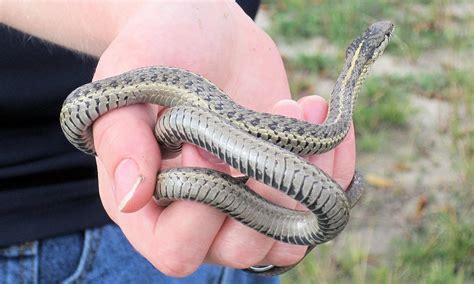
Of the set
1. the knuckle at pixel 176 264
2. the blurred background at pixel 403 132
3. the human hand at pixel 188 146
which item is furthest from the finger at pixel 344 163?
the blurred background at pixel 403 132

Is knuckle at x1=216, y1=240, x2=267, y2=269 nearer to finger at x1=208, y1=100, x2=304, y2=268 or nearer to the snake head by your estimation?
finger at x1=208, y1=100, x2=304, y2=268

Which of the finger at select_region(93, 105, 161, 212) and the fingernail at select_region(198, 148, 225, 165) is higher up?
the finger at select_region(93, 105, 161, 212)

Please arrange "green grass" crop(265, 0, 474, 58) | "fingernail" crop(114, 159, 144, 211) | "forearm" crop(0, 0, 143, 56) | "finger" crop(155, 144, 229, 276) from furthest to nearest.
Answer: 1. "green grass" crop(265, 0, 474, 58)
2. "forearm" crop(0, 0, 143, 56)
3. "finger" crop(155, 144, 229, 276)
4. "fingernail" crop(114, 159, 144, 211)

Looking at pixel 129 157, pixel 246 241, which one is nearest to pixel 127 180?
pixel 129 157

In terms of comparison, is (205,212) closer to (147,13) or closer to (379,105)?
(147,13)

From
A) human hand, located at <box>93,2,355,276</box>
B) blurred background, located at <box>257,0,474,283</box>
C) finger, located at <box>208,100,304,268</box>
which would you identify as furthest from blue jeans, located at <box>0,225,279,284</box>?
blurred background, located at <box>257,0,474,283</box>

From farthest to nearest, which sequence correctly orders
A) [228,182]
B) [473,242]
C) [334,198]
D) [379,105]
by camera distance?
[379,105] < [473,242] < [228,182] < [334,198]

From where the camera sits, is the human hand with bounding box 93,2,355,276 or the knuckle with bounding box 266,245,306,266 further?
the knuckle with bounding box 266,245,306,266

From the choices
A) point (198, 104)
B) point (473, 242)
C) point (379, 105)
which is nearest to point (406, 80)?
point (379, 105)
